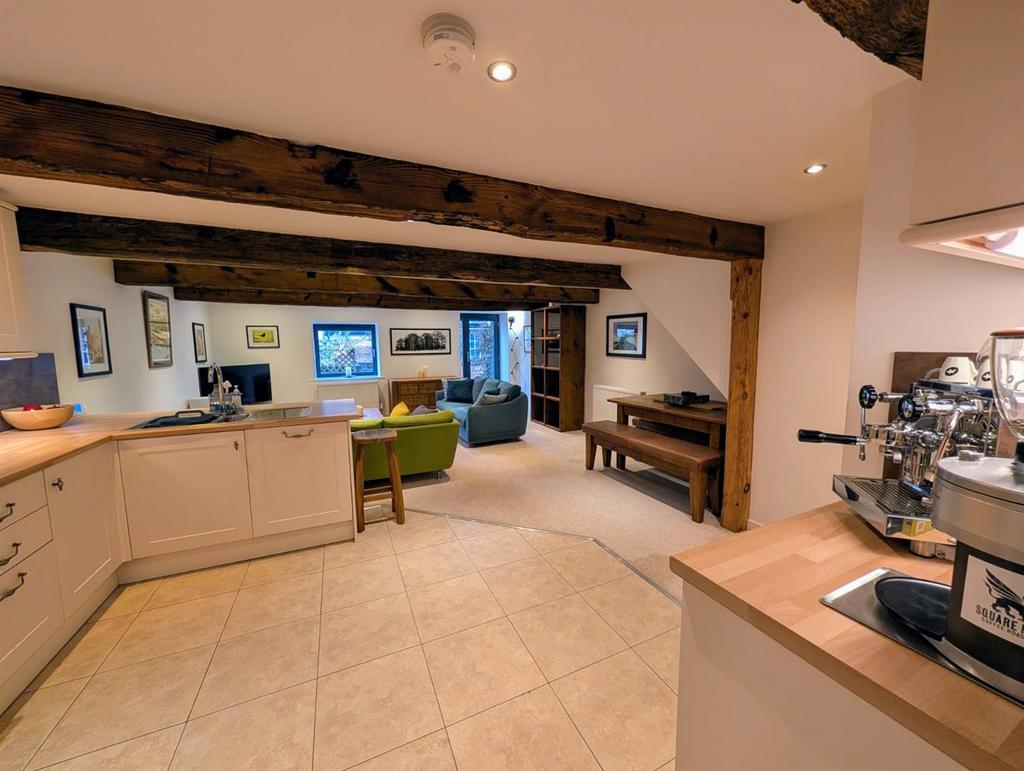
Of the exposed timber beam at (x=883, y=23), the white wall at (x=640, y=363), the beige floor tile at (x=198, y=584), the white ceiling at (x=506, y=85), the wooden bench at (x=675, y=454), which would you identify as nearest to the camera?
the exposed timber beam at (x=883, y=23)

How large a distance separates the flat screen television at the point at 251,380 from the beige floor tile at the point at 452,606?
5013 mm

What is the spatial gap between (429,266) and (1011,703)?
11.5 ft

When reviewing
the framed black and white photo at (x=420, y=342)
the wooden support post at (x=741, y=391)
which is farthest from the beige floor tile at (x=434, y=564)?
the framed black and white photo at (x=420, y=342)

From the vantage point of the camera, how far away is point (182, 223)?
269 cm

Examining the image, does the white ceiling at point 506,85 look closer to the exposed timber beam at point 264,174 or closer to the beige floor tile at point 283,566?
the exposed timber beam at point 264,174

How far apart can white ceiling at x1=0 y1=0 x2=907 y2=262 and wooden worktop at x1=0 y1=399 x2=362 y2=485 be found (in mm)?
1281

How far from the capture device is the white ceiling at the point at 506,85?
97 centimetres

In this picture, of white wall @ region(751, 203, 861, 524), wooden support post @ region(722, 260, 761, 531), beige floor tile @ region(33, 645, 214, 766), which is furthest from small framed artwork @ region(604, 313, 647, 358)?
beige floor tile @ region(33, 645, 214, 766)

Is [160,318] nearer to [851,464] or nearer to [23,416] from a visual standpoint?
[23,416]

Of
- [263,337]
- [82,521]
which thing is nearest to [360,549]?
[82,521]

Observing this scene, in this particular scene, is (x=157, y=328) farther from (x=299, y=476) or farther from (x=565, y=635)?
(x=565, y=635)

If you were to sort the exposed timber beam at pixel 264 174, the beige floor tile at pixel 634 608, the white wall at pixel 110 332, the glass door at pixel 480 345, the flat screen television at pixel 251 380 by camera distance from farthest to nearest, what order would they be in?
the glass door at pixel 480 345 → the flat screen television at pixel 251 380 → the white wall at pixel 110 332 → the beige floor tile at pixel 634 608 → the exposed timber beam at pixel 264 174

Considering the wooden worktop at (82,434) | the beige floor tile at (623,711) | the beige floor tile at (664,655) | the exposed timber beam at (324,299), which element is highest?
the exposed timber beam at (324,299)

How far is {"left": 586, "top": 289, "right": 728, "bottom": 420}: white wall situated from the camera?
4.40m
